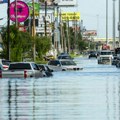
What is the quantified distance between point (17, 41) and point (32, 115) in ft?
161

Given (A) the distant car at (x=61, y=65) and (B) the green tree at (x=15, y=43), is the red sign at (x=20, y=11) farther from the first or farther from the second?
(A) the distant car at (x=61, y=65)

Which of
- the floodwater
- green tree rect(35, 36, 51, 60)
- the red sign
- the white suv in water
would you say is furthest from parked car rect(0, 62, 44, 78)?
→ the white suv in water

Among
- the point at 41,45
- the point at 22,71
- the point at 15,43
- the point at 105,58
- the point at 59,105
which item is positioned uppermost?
the point at 15,43

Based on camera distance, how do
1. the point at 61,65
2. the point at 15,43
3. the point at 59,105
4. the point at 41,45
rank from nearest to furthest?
the point at 59,105 → the point at 15,43 → the point at 61,65 → the point at 41,45

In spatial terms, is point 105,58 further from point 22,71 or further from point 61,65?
point 22,71

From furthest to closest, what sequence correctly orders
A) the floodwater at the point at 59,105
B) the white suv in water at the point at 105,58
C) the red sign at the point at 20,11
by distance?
1. the white suv in water at the point at 105,58
2. the red sign at the point at 20,11
3. the floodwater at the point at 59,105

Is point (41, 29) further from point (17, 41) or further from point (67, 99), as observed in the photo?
point (67, 99)

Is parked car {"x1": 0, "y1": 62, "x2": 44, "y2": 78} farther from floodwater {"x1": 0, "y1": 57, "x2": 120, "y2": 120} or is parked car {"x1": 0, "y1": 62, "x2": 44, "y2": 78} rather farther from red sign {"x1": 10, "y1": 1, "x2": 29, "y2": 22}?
red sign {"x1": 10, "y1": 1, "x2": 29, "y2": 22}

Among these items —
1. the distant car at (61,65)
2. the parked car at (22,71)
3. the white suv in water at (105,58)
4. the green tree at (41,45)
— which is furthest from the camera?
the white suv in water at (105,58)

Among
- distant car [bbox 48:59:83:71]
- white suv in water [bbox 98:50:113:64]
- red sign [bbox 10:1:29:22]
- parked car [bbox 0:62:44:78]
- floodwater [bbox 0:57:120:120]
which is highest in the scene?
red sign [bbox 10:1:29:22]

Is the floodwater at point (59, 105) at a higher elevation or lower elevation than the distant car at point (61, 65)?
higher

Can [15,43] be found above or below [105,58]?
above

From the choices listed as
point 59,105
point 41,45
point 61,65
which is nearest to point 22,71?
point 61,65

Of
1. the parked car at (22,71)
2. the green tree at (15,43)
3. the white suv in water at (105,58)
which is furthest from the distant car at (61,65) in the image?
the white suv in water at (105,58)
